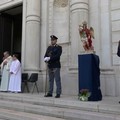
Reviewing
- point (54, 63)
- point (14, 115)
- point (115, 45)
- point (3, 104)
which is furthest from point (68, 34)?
point (14, 115)

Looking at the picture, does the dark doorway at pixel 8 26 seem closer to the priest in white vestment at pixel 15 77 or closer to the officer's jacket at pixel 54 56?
the priest in white vestment at pixel 15 77

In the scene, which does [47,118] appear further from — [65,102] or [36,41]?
[36,41]

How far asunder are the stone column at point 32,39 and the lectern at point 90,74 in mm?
3809

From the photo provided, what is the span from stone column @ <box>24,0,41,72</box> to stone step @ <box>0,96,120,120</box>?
322cm

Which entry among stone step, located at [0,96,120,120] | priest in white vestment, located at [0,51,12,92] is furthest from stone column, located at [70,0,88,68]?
stone step, located at [0,96,120,120]

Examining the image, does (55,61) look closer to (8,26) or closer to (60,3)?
(60,3)

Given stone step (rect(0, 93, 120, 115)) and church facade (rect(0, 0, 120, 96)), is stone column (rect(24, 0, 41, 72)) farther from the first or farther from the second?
stone step (rect(0, 93, 120, 115))

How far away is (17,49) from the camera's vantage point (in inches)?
651

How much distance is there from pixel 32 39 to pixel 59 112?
530 centimetres

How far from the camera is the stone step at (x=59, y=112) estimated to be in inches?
211

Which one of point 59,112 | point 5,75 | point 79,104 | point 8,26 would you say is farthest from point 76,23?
point 8,26

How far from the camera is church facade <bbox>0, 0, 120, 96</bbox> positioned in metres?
8.82

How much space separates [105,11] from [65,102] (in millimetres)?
4248

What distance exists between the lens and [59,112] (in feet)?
19.9
